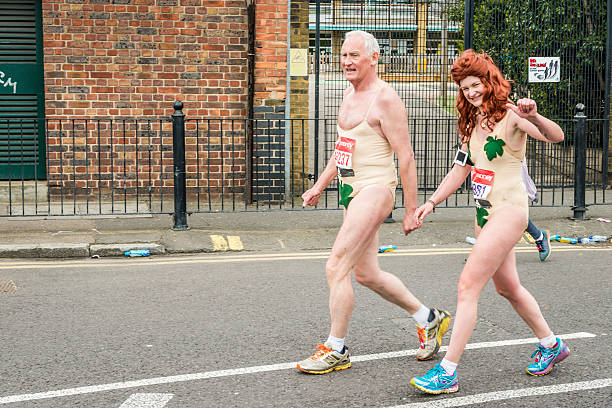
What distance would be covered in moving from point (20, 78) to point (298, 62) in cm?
390

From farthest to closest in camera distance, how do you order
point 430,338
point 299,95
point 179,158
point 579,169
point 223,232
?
point 299,95, point 579,169, point 223,232, point 179,158, point 430,338

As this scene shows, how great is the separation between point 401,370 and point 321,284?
8.02ft

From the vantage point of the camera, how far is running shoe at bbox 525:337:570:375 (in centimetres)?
489

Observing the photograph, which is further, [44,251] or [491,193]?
[44,251]

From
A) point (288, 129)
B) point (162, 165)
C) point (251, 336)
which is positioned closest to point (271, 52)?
point (288, 129)

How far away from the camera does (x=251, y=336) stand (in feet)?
18.8

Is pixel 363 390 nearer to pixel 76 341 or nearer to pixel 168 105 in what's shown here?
pixel 76 341

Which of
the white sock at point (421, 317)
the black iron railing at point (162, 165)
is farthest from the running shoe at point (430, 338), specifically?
the black iron railing at point (162, 165)

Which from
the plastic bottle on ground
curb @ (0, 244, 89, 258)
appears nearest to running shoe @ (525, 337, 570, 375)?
the plastic bottle on ground

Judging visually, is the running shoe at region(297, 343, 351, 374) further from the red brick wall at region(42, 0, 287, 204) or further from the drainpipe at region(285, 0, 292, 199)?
the drainpipe at region(285, 0, 292, 199)

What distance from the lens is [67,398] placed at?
451 centimetres

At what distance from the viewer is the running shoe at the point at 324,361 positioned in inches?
194

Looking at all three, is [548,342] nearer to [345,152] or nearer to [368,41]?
[345,152]

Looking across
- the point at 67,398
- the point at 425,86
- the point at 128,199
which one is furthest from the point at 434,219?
the point at 67,398
